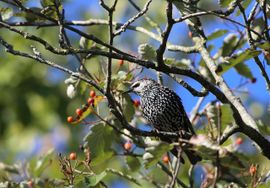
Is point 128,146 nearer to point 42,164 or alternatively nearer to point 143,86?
point 42,164

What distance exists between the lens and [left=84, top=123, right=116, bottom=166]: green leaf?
4469 millimetres

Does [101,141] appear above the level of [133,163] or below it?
above

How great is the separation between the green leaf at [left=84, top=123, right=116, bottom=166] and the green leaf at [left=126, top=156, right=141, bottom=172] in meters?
0.18

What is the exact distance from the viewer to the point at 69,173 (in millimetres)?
3588

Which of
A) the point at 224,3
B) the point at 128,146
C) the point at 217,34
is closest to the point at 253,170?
the point at 224,3

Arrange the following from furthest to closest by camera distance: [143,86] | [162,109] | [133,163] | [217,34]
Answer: [143,86]
[162,109]
[217,34]
[133,163]

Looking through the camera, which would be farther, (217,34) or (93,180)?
(217,34)

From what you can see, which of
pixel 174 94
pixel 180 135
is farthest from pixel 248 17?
pixel 174 94

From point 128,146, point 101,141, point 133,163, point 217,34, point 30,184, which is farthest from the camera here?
point 217,34

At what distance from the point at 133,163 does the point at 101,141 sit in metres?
0.28

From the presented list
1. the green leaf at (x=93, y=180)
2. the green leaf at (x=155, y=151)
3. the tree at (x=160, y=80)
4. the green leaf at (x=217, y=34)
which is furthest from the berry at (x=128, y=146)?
the green leaf at (x=155, y=151)

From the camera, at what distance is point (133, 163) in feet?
15.3

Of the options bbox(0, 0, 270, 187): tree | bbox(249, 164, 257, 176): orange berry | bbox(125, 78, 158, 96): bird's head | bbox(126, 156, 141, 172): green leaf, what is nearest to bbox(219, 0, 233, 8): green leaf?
bbox(0, 0, 270, 187): tree

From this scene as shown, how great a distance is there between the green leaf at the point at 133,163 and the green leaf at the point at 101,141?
0.18 metres
